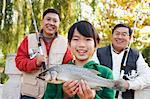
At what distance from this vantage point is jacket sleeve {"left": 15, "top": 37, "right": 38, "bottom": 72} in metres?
2.98

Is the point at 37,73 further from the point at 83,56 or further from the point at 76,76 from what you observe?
the point at 76,76

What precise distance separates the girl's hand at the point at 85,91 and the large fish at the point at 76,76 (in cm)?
2

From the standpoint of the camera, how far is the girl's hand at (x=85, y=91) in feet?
5.63

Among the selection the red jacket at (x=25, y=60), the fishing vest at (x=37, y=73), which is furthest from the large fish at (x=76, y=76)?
the fishing vest at (x=37, y=73)

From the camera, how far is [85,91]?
5.65ft

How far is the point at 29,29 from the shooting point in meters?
8.32

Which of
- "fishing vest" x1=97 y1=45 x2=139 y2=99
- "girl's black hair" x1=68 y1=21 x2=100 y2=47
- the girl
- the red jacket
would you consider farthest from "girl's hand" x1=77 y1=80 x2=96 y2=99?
"fishing vest" x1=97 y1=45 x2=139 y2=99

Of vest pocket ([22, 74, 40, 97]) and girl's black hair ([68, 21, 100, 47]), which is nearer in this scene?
girl's black hair ([68, 21, 100, 47])

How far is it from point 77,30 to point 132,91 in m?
1.53

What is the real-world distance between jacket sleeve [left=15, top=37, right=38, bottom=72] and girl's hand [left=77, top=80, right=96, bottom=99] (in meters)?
1.28

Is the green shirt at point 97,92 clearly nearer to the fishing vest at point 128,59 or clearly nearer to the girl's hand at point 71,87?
the girl's hand at point 71,87

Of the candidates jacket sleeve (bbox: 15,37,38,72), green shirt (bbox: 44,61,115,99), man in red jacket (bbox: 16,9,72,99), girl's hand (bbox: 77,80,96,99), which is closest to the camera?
girl's hand (bbox: 77,80,96,99)

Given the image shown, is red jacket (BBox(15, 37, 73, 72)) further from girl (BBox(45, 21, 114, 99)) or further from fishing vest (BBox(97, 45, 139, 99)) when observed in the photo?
girl (BBox(45, 21, 114, 99))

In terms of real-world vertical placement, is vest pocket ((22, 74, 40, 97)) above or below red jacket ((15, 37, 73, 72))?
below
